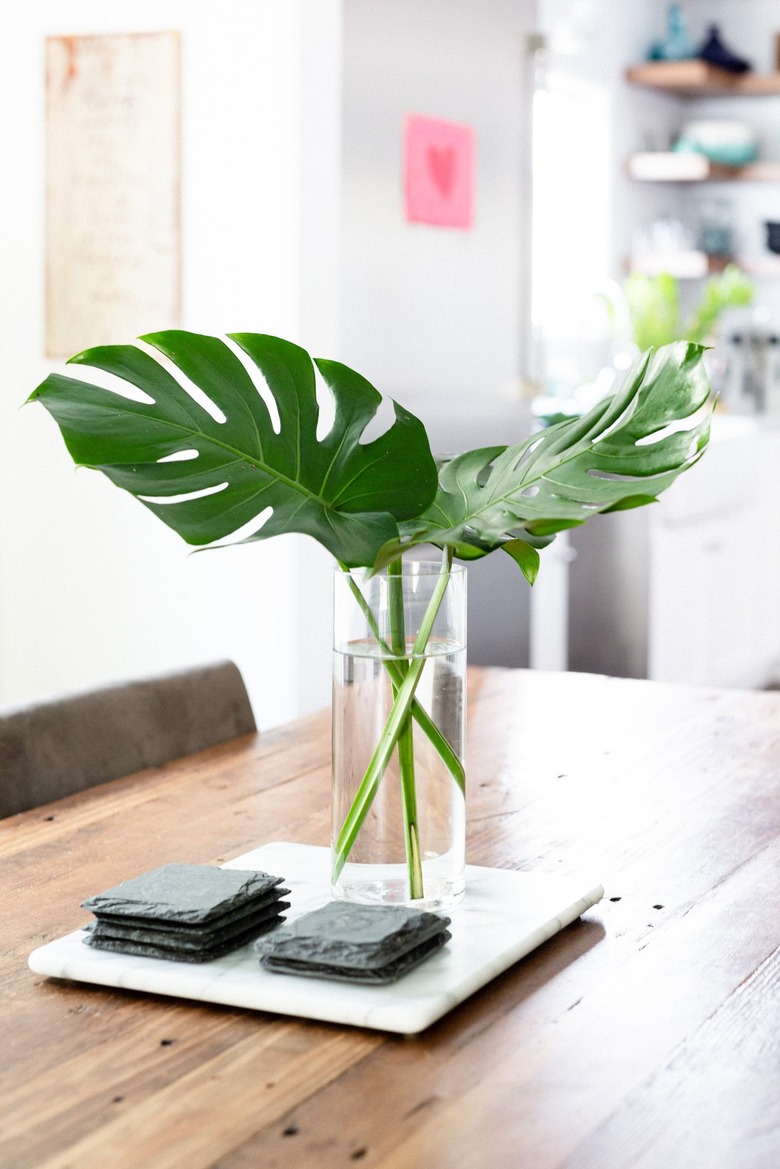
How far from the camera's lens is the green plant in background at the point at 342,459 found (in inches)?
36.4

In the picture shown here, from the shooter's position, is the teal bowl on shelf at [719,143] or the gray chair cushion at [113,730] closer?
the gray chair cushion at [113,730]

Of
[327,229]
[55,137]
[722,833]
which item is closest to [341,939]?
[722,833]

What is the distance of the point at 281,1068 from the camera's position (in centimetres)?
79

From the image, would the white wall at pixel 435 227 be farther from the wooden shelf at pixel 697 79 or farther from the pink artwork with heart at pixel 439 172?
the wooden shelf at pixel 697 79

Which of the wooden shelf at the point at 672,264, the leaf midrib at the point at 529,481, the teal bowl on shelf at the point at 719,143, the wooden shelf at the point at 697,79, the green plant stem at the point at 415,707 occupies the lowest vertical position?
the green plant stem at the point at 415,707

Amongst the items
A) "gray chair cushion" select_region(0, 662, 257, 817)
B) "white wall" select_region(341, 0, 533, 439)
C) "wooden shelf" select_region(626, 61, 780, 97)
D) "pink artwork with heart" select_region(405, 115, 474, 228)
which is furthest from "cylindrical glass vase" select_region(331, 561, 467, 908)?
"wooden shelf" select_region(626, 61, 780, 97)

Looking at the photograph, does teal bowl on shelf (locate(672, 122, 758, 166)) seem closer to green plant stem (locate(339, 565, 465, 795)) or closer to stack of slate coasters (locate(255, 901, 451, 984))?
green plant stem (locate(339, 565, 465, 795))

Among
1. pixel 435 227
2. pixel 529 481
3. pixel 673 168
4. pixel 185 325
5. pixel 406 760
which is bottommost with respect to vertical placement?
pixel 406 760

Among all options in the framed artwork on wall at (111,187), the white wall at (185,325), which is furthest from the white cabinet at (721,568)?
the framed artwork on wall at (111,187)

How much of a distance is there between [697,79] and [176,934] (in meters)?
4.92

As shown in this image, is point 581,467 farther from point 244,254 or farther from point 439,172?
point 439,172

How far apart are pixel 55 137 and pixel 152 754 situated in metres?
1.75

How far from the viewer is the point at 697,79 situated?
528 centimetres

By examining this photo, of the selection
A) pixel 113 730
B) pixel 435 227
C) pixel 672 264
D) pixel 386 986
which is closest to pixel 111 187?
pixel 435 227
